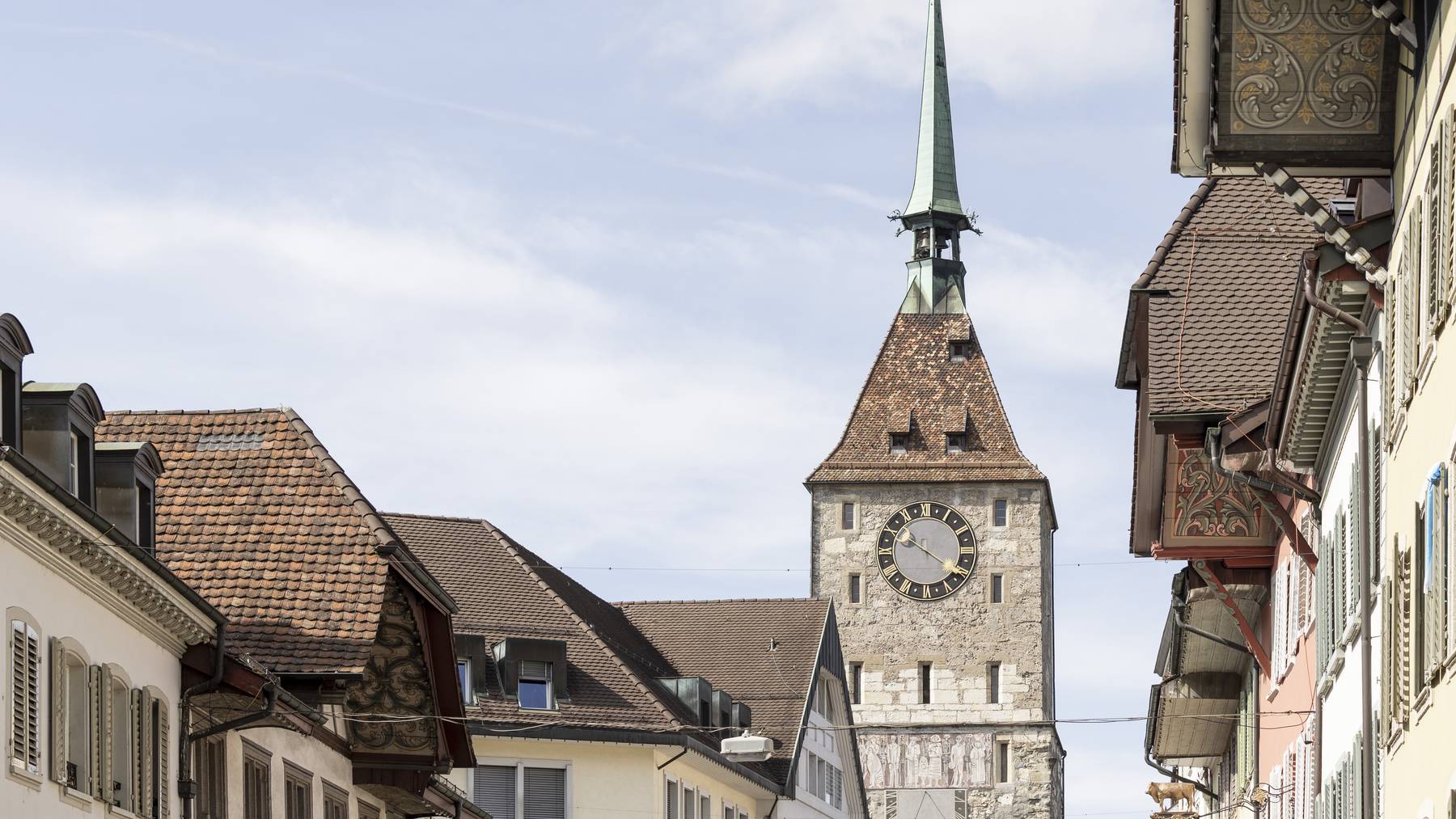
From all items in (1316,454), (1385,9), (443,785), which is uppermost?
(1385,9)

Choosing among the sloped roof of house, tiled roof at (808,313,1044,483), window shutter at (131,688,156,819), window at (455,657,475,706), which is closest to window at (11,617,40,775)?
window shutter at (131,688,156,819)

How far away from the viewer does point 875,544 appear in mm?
88875

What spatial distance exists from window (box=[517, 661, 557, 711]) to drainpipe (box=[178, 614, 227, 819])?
70.3ft

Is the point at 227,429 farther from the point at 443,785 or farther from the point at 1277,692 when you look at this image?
the point at 1277,692

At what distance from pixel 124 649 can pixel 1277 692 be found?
403 inches

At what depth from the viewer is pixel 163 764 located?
2134 centimetres

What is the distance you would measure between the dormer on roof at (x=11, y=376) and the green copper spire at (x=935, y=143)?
81.2 m

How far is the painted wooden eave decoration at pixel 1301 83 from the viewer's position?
45.6 ft

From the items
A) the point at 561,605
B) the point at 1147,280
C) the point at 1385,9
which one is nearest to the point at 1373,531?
the point at 1385,9

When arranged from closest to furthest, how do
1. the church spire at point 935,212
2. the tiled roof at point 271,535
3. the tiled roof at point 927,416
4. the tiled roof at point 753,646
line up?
the tiled roof at point 271,535
the tiled roof at point 753,646
the tiled roof at point 927,416
the church spire at point 935,212

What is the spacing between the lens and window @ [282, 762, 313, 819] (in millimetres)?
24781

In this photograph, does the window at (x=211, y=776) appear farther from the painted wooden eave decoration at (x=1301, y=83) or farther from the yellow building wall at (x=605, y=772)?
the yellow building wall at (x=605, y=772)

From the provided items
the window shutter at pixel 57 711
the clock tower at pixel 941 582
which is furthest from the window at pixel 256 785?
the clock tower at pixel 941 582

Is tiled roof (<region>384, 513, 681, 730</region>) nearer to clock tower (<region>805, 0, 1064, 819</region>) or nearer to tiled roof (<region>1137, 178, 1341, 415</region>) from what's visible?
tiled roof (<region>1137, 178, 1341, 415</region>)
